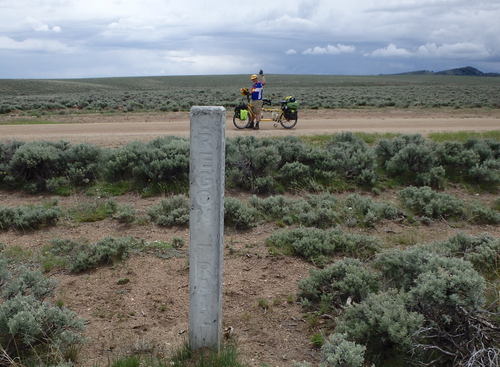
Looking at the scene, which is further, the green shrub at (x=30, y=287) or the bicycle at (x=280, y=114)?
the bicycle at (x=280, y=114)

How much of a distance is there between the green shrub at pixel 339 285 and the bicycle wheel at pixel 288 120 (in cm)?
1126

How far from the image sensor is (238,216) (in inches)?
293

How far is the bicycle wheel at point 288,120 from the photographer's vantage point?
16281 millimetres

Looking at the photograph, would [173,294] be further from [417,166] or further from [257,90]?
[257,90]

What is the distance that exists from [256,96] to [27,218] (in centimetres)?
962

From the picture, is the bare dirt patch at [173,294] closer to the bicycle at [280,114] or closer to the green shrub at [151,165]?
the green shrub at [151,165]

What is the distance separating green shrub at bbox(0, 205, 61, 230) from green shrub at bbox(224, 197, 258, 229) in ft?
9.33

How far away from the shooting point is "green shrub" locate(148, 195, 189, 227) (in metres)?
7.40

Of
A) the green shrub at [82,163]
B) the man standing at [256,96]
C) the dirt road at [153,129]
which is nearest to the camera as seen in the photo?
the green shrub at [82,163]

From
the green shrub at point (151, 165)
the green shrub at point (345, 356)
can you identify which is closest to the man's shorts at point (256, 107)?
the green shrub at point (151, 165)

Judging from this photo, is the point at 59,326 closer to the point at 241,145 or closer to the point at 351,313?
the point at 351,313

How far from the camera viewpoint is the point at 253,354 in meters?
4.15

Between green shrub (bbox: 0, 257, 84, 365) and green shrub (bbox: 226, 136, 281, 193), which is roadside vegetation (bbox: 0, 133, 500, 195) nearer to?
green shrub (bbox: 226, 136, 281, 193)

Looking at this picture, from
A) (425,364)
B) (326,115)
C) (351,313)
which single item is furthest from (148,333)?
(326,115)
